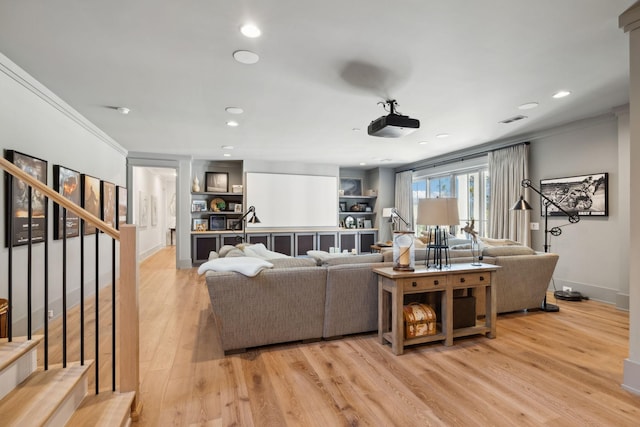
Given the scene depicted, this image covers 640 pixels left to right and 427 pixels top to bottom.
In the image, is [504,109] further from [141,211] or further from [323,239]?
[141,211]

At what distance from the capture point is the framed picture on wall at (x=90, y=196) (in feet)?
14.2

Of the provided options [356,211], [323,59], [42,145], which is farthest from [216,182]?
[323,59]

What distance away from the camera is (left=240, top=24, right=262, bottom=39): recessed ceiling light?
224cm

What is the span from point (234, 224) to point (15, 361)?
20.5 ft

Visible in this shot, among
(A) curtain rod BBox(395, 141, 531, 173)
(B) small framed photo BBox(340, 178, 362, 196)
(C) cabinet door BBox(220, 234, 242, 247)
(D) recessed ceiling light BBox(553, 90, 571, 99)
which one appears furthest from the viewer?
(B) small framed photo BBox(340, 178, 362, 196)

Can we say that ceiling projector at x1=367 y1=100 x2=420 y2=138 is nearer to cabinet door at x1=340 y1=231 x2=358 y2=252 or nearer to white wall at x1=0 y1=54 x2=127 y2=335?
white wall at x1=0 y1=54 x2=127 y2=335

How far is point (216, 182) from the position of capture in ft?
26.1

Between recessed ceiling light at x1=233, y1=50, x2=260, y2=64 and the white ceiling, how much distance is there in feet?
0.15

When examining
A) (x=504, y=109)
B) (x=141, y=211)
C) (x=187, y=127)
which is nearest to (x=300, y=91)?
(x=187, y=127)

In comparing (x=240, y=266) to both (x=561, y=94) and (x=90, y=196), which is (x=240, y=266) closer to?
(x=90, y=196)

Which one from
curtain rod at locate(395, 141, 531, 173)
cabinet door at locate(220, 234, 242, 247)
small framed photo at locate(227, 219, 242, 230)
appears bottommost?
cabinet door at locate(220, 234, 242, 247)

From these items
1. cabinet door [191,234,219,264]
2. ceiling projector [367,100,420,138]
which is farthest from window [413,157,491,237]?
cabinet door [191,234,219,264]

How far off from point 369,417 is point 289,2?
2567mm

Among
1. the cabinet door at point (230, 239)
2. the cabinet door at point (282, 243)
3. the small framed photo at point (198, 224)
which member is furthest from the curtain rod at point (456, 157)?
the small framed photo at point (198, 224)
